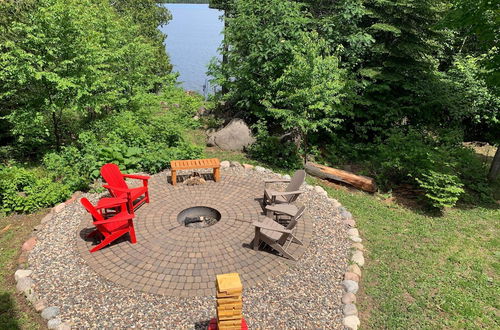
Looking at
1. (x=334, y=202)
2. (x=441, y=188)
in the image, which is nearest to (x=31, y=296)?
(x=334, y=202)

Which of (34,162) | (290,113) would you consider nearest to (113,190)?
(34,162)

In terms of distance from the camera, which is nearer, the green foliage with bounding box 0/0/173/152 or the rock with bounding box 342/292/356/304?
the rock with bounding box 342/292/356/304

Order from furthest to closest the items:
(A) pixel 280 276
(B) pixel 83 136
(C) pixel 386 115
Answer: (C) pixel 386 115 → (B) pixel 83 136 → (A) pixel 280 276

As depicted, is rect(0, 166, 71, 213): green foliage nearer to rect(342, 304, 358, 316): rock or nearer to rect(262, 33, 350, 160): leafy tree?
rect(262, 33, 350, 160): leafy tree

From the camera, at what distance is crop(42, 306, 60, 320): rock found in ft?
15.3

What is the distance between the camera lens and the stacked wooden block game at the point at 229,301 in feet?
12.3

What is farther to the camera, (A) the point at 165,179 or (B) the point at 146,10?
(B) the point at 146,10

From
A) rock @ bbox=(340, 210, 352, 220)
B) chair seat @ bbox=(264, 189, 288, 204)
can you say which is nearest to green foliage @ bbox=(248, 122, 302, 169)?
rock @ bbox=(340, 210, 352, 220)

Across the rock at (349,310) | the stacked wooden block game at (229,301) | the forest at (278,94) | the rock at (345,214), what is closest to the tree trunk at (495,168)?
the forest at (278,94)

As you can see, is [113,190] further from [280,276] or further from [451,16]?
[451,16]

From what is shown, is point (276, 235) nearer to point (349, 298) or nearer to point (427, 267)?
point (349, 298)

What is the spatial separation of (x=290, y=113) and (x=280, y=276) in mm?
5598

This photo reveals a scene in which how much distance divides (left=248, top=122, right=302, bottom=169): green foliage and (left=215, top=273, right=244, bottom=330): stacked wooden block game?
7093 millimetres

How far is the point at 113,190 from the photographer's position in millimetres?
6938
